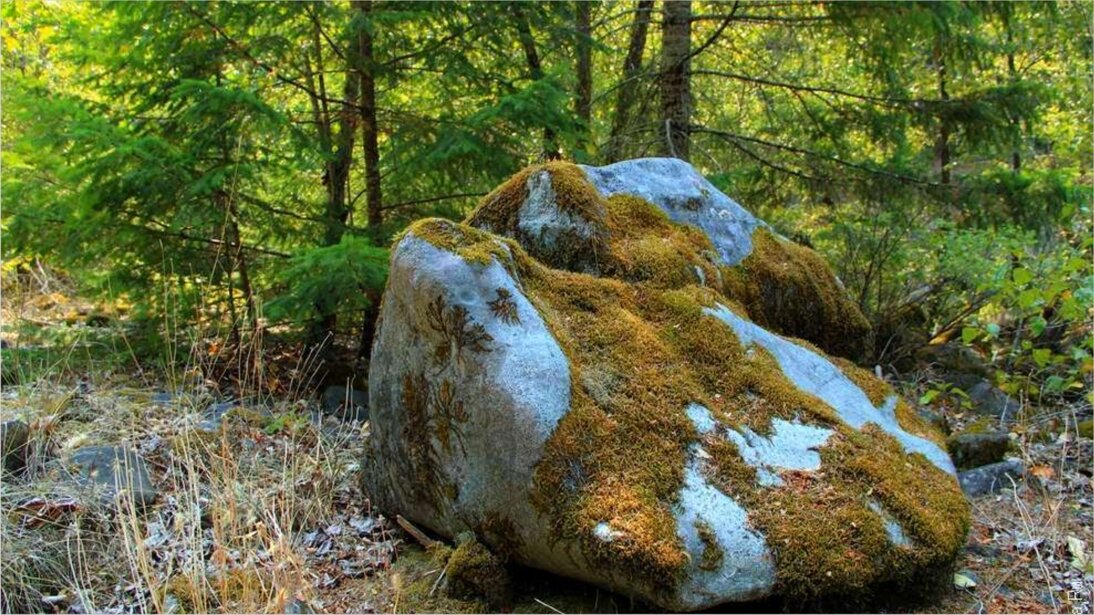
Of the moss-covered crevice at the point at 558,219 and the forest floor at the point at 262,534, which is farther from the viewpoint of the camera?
the moss-covered crevice at the point at 558,219

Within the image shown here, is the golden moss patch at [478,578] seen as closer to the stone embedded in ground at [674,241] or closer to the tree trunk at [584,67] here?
the stone embedded in ground at [674,241]

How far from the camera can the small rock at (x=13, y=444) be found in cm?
359

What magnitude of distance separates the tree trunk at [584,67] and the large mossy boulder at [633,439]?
3.15 m

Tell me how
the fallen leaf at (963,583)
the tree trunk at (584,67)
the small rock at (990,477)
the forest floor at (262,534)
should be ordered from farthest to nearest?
1. the tree trunk at (584,67)
2. the small rock at (990,477)
3. the fallen leaf at (963,583)
4. the forest floor at (262,534)

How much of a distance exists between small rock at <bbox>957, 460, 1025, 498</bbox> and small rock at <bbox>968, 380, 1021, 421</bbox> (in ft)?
4.38

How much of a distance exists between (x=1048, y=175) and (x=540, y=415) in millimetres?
6323

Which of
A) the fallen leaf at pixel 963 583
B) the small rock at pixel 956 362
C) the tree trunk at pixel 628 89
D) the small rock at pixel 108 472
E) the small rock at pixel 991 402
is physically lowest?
the small rock at pixel 991 402

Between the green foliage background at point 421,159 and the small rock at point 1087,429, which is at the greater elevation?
the green foliage background at point 421,159

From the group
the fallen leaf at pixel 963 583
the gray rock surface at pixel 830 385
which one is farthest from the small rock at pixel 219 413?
the fallen leaf at pixel 963 583

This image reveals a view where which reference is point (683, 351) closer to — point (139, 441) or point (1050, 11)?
point (139, 441)

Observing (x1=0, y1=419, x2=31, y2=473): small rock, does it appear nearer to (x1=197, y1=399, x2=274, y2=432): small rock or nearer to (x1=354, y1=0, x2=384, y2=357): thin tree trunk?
(x1=197, y1=399, x2=274, y2=432): small rock

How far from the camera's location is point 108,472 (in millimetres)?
3623

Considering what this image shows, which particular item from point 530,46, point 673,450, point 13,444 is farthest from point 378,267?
point 530,46

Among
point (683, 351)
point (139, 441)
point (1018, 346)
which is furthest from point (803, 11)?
point (139, 441)
